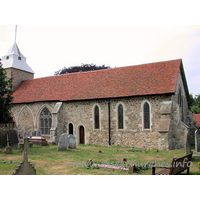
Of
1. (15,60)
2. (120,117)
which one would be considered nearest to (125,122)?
(120,117)

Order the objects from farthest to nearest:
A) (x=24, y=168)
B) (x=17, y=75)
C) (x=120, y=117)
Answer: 1. (x=17, y=75)
2. (x=120, y=117)
3. (x=24, y=168)

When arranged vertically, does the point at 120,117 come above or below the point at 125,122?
above

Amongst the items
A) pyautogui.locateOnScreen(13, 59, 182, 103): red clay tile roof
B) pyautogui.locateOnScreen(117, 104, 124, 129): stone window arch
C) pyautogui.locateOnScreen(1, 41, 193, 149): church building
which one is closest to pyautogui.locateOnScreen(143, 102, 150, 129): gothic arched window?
pyautogui.locateOnScreen(1, 41, 193, 149): church building

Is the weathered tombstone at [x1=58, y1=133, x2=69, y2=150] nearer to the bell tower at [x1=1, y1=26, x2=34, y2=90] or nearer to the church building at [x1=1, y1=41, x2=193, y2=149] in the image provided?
the church building at [x1=1, y1=41, x2=193, y2=149]

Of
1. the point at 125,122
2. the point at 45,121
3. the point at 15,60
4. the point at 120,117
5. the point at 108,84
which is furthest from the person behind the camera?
the point at 15,60

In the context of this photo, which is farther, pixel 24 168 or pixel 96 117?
pixel 96 117

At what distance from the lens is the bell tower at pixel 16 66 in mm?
26406

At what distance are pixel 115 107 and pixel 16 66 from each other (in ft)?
53.9

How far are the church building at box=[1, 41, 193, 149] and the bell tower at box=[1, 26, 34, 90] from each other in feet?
10.8

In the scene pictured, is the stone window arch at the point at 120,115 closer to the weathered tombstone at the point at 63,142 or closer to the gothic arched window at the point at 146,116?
the gothic arched window at the point at 146,116

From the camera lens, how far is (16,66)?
88.1 feet

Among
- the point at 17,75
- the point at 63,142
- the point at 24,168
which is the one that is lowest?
the point at 63,142

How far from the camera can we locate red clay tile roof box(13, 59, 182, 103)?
16984 mm

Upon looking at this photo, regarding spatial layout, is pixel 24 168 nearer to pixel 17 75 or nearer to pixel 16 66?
pixel 17 75
